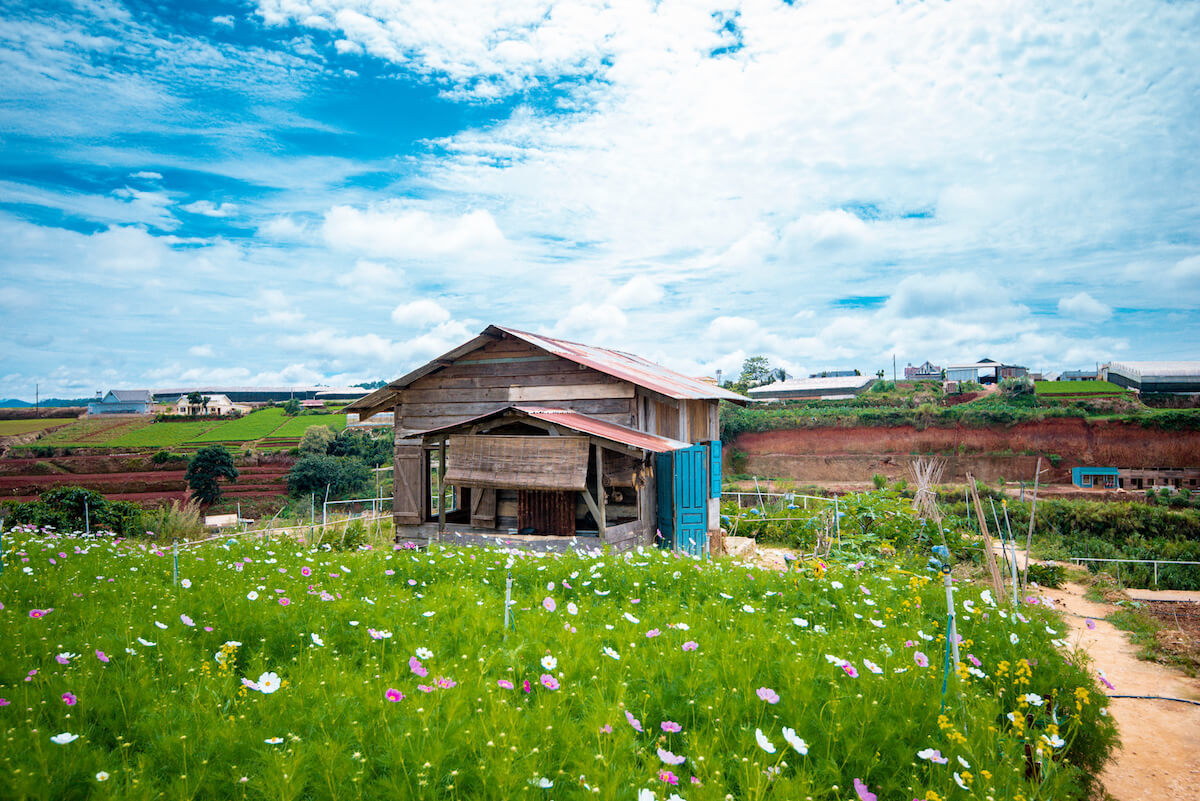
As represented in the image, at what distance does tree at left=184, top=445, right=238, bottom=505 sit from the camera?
31.8 meters

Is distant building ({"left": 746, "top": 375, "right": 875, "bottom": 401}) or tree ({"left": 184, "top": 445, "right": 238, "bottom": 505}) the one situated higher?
distant building ({"left": 746, "top": 375, "right": 875, "bottom": 401})

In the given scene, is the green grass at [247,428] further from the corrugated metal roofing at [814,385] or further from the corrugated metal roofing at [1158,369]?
the corrugated metal roofing at [1158,369]

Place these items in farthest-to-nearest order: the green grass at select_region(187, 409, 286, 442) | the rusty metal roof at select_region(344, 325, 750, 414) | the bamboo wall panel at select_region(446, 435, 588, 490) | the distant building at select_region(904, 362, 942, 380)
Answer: the distant building at select_region(904, 362, 942, 380)
the green grass at select_region(187, 409, 286, 442)
the rusty metal roof at select_region(344, 325, 750, 414)
the bamboo wall panel at select_region(446, 435, 588, 490)

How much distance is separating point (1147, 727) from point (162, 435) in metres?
55.8

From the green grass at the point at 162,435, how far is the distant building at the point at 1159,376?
7870 centimetres

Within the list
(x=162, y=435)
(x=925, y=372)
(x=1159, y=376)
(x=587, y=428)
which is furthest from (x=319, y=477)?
(x=925, y=372)

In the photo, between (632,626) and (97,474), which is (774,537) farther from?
(97,474)

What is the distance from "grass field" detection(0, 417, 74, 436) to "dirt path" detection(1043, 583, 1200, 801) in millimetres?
52100

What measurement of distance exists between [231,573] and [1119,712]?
10.3m

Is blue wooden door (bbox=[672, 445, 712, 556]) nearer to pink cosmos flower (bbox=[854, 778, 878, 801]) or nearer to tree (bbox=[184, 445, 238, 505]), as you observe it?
pink cosmos flower (bbox=[854, 778, 878, 801])

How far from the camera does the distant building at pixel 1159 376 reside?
175ft

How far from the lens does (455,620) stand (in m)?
4.73

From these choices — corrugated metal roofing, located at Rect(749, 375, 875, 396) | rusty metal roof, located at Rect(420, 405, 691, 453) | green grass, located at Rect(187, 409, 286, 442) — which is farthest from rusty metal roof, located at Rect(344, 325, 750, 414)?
corrugated metal roofing, located at Rect(749, 375, 875, 396)

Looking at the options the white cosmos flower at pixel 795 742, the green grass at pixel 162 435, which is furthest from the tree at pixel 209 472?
the white cosmos flower at pixel 795 742
